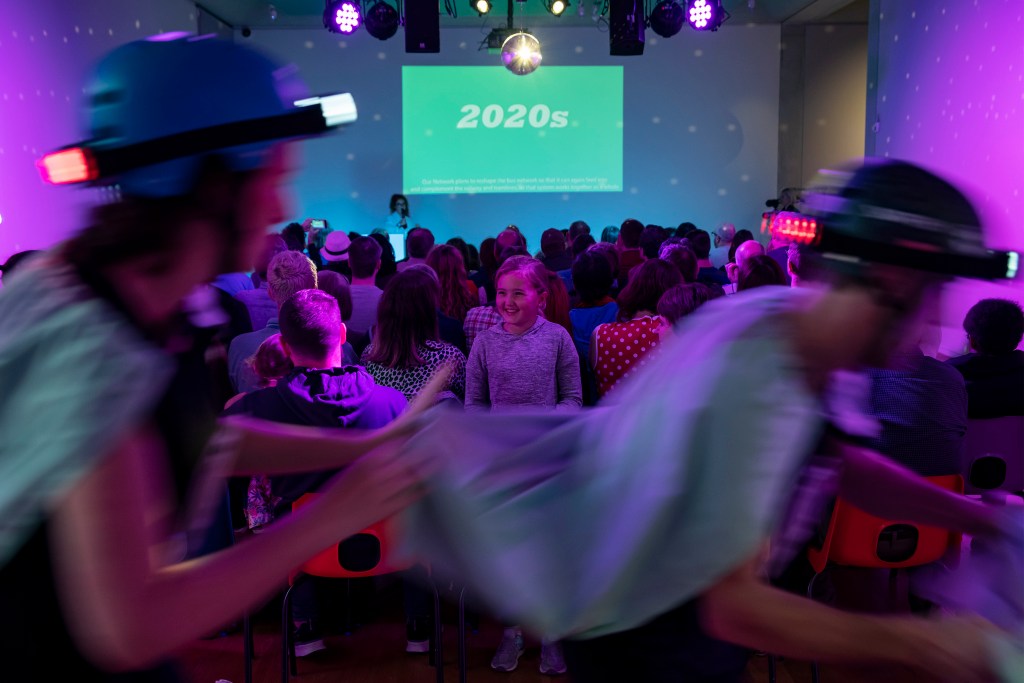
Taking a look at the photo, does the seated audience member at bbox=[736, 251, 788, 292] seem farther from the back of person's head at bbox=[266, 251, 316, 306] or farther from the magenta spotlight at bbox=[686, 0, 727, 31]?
the magenta spotlight at bbox=[686, 0, 727, 31]

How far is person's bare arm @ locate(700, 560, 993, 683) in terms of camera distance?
0.96 meters

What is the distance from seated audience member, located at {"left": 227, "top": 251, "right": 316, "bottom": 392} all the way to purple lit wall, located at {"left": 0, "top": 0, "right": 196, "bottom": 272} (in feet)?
8.79

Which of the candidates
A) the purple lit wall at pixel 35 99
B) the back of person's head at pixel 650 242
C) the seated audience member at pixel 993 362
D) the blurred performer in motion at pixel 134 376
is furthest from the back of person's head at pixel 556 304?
the purple lit wall at pixel 35 99

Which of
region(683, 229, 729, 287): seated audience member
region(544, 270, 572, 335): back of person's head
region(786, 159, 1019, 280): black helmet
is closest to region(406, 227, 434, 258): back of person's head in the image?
region(683, 229, 729, 287): seated audience member

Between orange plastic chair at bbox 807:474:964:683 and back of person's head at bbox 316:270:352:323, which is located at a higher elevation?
back of person's head at bbox 316:270:352:323

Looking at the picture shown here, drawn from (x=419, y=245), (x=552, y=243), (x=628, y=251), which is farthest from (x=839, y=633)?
(x=552, y=243)

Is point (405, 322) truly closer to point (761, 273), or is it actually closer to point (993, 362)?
point (761, 273)

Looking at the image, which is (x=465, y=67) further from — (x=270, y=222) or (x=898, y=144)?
(x=270, y=222)

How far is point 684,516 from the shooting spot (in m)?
1.01

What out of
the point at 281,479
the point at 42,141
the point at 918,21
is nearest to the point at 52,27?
the point at 42,141

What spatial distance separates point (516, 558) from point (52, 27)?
24.5ft

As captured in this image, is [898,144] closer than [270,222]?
No

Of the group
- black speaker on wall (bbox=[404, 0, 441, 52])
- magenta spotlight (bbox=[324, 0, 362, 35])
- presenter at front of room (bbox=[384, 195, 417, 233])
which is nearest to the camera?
black speaker on wall (bbox=[404, 0, 441, 52])

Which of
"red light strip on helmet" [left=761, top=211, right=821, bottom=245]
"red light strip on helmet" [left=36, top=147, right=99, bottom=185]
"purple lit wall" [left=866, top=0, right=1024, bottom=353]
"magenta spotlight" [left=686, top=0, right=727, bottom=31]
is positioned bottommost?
"red light strip on helmet" [left=761, top=211, right=821, bottom=245]
